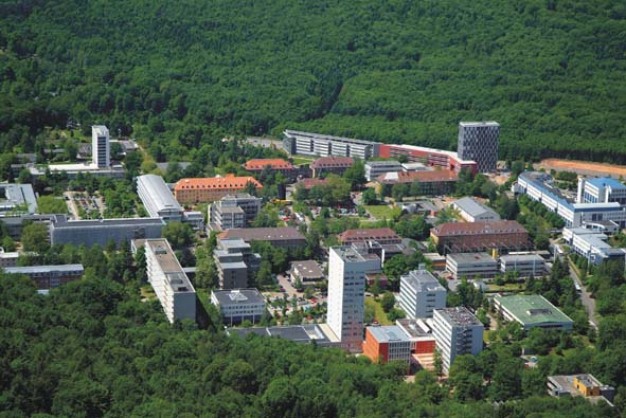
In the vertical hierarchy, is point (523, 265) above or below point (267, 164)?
below

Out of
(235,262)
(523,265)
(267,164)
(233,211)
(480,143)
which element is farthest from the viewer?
(480,143)

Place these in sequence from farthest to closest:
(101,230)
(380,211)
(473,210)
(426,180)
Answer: (426,180)
(380,211)
(473,210)
(101,230)

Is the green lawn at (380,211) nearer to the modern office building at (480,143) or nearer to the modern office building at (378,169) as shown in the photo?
the modern office building at (378,169)

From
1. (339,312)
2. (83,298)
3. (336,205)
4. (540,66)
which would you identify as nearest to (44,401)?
(83,298)

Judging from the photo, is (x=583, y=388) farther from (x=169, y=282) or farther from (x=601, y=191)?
(x=601, y=191)

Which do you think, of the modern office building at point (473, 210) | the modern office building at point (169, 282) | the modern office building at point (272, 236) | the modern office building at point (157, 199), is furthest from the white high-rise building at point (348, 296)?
the modern office building at point (473, 210)

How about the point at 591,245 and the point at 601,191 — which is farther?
the point at 601,191

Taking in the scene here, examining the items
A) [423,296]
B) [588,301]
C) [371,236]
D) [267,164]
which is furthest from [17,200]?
[588,301]

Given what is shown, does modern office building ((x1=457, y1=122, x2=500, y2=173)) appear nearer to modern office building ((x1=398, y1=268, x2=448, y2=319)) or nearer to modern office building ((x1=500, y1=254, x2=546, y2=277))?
modern office building ((x1=500, y1=254, x2=546, y2=277))
